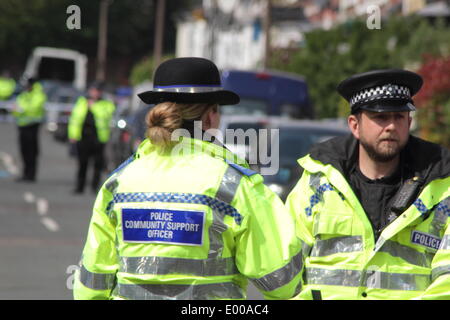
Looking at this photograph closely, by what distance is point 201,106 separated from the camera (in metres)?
4.31

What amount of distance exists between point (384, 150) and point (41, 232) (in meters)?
10.7

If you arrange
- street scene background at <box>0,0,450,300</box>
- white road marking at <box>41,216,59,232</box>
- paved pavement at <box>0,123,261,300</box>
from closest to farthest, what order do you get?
1. paved pavement at <box>0,123,261,300</box>
2. street scene background at <box>0,0,450,300</box>
3. white road marking at <box>41,216,59,232</box>

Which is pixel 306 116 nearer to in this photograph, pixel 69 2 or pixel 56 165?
pixel 56 165

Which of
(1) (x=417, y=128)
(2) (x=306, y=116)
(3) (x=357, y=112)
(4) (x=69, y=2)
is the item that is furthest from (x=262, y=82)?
(4) (x=69, y=2)

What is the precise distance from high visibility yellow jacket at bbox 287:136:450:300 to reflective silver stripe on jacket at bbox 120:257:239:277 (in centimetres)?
81

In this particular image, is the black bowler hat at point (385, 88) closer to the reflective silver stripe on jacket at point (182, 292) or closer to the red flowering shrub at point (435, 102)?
the reflective silver stripe on jacket at point (182, 292)

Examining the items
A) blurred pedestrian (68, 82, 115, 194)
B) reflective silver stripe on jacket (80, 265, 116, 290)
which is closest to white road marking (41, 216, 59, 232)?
blurred pedestrian (68, 82, 115, 194)

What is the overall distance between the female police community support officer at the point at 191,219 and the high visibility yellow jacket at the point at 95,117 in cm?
1687

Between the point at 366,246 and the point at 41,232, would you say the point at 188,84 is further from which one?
the point at 41,232

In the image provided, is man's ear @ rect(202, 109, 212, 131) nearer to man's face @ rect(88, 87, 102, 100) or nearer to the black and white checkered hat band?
the black and white checkered hat band

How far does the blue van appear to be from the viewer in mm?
22281

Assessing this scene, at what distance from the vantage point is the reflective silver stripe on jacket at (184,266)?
4.14m

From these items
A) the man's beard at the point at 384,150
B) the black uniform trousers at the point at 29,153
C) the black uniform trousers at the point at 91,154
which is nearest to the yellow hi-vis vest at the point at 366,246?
the man's beard at the point at 384,150

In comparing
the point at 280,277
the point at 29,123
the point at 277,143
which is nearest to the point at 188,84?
the point at 280,277
